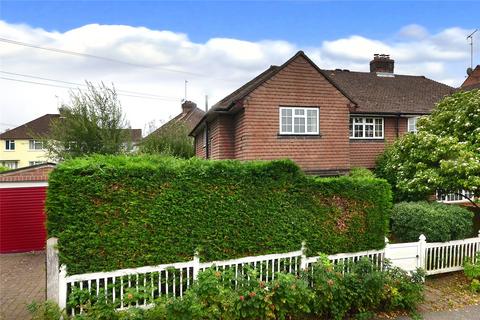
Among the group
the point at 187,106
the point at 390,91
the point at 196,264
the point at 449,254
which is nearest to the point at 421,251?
the point at 449,254

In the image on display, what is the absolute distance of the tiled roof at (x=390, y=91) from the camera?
18.0 m

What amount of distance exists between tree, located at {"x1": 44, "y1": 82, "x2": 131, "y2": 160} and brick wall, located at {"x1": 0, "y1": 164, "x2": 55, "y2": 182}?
148 inches

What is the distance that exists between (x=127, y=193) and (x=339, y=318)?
14.8ft

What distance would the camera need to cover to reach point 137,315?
18.1ft

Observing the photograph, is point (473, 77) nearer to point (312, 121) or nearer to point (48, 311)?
point (312, 121)

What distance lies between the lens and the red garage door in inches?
496

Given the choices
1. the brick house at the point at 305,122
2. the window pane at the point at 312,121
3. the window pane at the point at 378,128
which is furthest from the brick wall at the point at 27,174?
the window pane at the point at 378,128

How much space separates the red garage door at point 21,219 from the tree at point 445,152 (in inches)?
515

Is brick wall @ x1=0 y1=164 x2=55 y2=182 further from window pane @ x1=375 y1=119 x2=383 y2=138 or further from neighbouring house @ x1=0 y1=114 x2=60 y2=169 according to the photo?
neighbouring house @ x1=0 y1=114 x2=60 y2=169

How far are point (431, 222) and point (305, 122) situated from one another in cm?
743

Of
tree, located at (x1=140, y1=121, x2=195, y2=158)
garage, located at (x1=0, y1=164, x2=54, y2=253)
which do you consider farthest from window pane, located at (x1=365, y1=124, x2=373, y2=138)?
garage, located at (x1=0, y1=164, x2=54, y2=253)

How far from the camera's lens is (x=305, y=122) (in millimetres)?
15242

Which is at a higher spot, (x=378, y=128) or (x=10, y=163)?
(x=378, y=128)

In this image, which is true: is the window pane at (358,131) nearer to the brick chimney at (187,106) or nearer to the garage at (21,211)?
the garage at (21,211)
